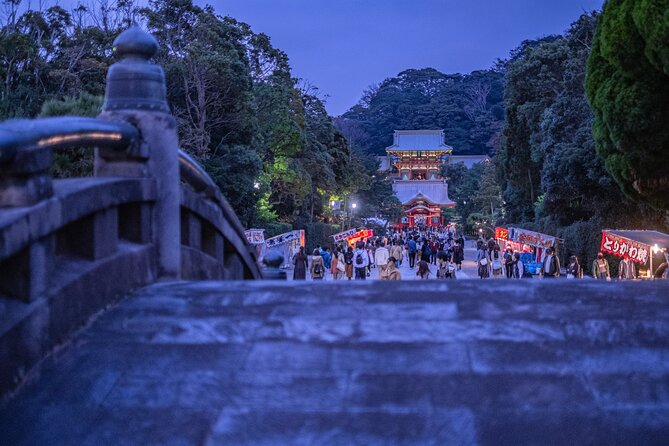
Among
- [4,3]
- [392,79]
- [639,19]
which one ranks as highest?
[392,79]

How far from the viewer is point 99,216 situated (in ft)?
10.8

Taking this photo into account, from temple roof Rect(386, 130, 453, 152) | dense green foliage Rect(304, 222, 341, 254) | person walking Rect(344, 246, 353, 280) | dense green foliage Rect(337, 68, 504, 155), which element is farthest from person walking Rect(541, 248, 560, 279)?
dense green foliage Rect(337, 68, 504, 155)

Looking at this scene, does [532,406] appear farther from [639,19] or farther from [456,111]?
[456,111]

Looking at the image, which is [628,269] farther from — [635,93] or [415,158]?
[415,158]

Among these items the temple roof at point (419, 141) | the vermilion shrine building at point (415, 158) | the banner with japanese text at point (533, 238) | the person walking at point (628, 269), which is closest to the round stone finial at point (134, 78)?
the person walking at point (628, 269)

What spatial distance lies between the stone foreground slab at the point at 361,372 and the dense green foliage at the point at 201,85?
679 cm

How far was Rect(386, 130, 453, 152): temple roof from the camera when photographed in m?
76.2

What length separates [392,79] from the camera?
112m

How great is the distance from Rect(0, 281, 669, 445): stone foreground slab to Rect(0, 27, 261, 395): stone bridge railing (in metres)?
0.15

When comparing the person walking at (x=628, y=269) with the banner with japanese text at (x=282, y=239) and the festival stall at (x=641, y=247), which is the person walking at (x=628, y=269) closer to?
the festival stall at (x=641, y=247)

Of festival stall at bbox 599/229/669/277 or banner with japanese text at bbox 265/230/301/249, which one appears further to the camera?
banner with japanese text at bbox 265/230/301/249

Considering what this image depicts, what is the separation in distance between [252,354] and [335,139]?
4179 centimetres

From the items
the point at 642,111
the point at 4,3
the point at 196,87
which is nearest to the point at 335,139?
the point at 196,87

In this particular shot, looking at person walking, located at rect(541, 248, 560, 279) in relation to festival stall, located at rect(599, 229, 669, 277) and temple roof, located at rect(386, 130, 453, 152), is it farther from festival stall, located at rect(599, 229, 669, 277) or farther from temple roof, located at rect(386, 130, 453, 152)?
temple roof, located at rect(386, 130, 453, 152)
